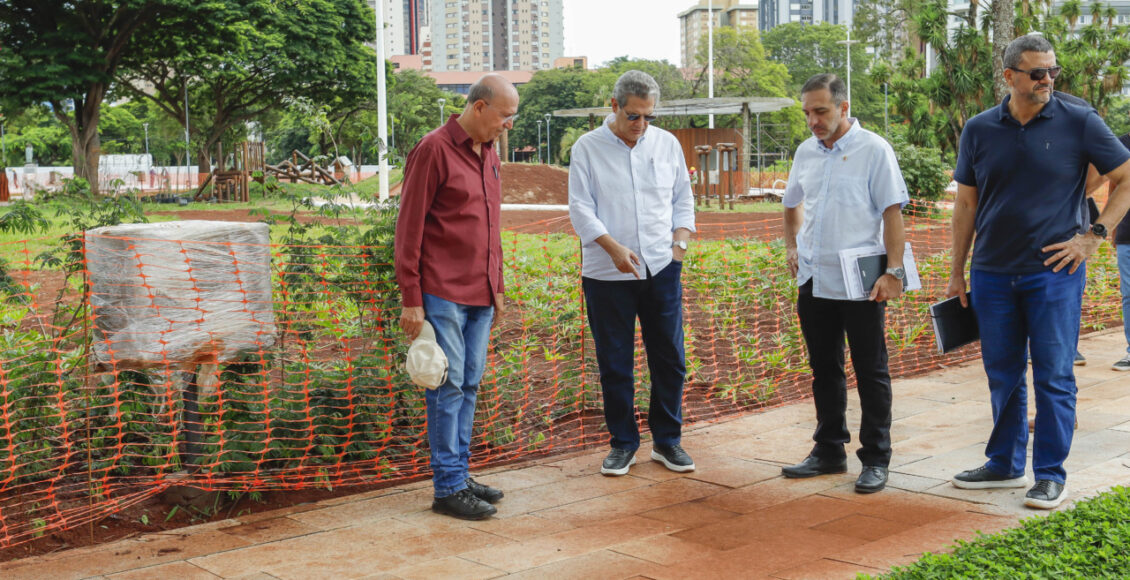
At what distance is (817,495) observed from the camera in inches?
181

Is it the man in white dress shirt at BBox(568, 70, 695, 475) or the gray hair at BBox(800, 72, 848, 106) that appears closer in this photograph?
the gray hair at BBox(800, 72, 848, 106)

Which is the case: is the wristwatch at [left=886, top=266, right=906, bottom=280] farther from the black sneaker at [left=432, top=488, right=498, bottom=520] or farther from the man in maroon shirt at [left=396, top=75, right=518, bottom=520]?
the black sneaker at [left=432, top=488, right=498, bottom=520]

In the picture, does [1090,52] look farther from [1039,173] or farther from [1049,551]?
[1049,551]

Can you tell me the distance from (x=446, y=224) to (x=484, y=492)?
1099mm

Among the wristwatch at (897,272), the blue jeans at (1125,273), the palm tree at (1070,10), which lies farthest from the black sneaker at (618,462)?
the palm tree at (1070,10)

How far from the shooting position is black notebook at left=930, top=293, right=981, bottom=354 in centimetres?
471

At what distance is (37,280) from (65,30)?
23931mm

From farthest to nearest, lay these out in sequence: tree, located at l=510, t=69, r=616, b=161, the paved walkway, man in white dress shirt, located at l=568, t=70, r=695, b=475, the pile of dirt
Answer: tree, located at l=510, t=69, r=616, b=161 < the pile of dirt < man in white dress shirt, located at l=568, t=70, r=695, b=475 < the paved walkway

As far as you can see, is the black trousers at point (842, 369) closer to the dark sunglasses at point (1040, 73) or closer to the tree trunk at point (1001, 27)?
the dark sunglasses at point (1040, 73)

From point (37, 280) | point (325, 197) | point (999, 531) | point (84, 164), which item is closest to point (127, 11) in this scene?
point (84, 164)

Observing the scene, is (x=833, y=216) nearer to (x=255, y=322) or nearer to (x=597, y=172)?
(x=597, y=172)

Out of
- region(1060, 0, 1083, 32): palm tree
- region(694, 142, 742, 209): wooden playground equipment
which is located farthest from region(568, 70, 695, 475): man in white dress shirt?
region(1060, 0, 1083, 32): palm tree

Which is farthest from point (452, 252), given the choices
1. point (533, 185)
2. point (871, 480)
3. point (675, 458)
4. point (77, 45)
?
point (77, 45)

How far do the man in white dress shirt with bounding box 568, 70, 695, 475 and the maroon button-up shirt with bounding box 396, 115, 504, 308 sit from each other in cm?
58
